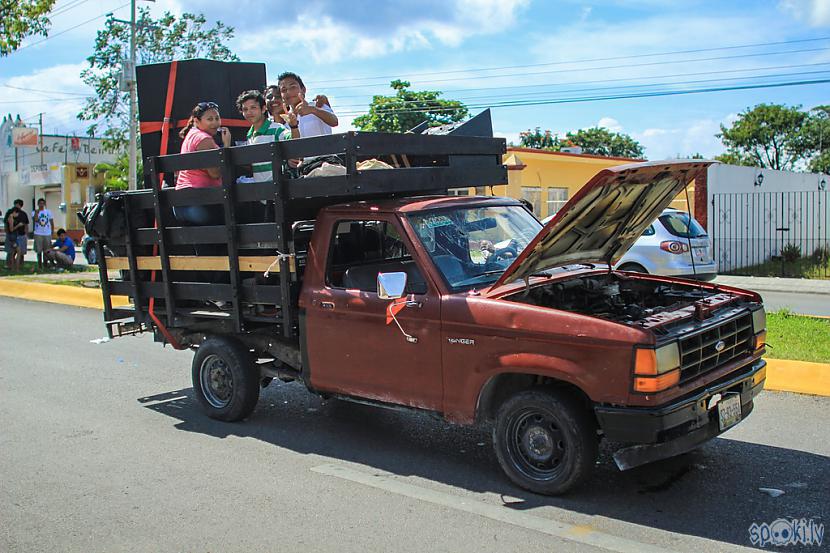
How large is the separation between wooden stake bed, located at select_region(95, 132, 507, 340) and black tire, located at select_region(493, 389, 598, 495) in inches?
76.9

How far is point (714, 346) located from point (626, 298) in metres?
1.14

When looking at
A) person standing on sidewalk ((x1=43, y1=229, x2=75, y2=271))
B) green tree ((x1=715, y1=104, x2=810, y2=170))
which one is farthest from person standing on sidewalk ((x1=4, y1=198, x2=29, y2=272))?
green tree ((x1=715, y1=104, x2=810, y2=170))

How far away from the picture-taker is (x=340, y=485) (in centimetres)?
519

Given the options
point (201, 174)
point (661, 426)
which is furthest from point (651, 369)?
point (201, 174)

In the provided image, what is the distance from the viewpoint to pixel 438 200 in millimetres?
5844

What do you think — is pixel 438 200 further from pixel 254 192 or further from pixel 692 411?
pixel 692 411

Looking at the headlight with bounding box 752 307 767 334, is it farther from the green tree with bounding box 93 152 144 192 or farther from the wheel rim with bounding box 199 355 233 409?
the green tree with bounding box 93 152 144 192

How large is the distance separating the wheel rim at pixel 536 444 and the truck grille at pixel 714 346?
82 centimetres

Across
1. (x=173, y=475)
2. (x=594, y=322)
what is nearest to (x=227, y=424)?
(x=173, y=475)

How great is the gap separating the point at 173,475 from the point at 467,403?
2.11 m

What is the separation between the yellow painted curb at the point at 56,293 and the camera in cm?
1410

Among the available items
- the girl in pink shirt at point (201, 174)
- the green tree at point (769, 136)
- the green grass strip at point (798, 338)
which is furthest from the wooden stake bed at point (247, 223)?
the green tree at point (769, 136)

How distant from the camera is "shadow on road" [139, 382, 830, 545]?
4.56 metres

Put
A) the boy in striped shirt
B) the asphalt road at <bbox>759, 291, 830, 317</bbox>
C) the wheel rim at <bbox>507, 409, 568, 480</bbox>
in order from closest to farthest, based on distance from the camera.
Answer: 1. the wheel rim at <bbox>507, 409, 568, 480</bbox>
2. the boy in striped shirt
3. the asphalt road at <bbox>759, 291, 830, 317</bbox>
